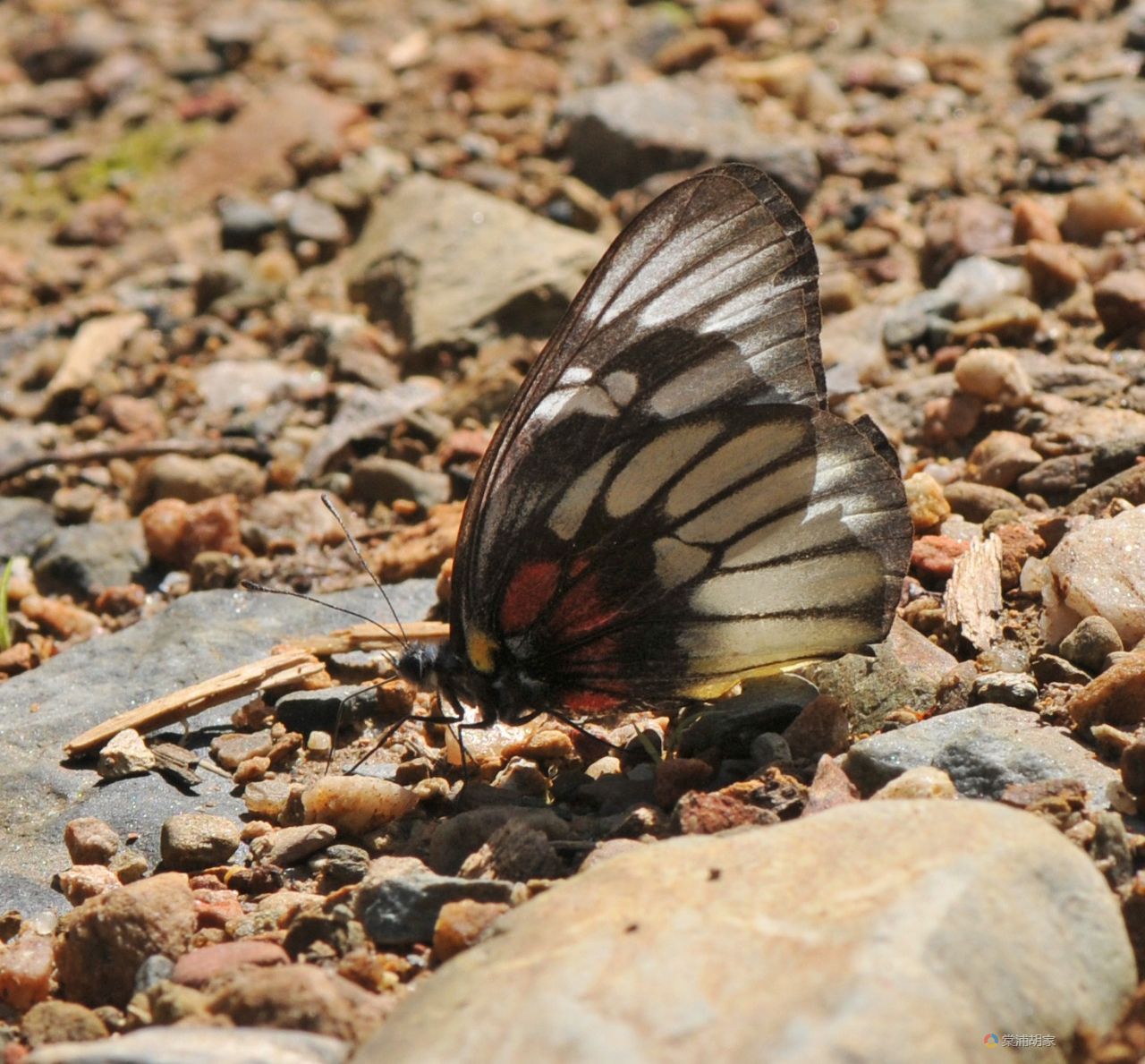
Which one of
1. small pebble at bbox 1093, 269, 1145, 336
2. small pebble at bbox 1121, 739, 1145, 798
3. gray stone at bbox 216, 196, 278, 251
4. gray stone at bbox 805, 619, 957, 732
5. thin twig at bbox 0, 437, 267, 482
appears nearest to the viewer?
small pebble at bbox 1121, 739, 1145, 798

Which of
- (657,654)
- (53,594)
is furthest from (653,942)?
(53,594)

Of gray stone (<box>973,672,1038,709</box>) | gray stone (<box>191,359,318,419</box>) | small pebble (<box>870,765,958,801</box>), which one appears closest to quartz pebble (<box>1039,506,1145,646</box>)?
gray stone (<box>973,672,1038,709</box>)

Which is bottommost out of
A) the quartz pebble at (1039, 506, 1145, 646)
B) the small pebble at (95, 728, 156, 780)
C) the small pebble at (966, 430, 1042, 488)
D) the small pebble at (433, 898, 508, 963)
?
the small pebble at (95, 728, 156, 780)

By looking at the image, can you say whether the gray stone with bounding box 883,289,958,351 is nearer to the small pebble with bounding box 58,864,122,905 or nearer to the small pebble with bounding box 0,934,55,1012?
the small pebble with bounding box 58,864,122,905

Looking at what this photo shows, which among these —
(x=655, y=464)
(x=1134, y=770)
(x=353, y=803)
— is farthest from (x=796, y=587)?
(x=353, y=803)

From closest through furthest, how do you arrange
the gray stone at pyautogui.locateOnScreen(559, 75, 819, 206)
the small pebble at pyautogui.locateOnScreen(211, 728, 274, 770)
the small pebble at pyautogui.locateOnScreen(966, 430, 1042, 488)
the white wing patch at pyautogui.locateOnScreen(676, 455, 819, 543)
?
the white wing patch at pyautogui.locateOnScreen(676, 455, 819, 543) < the small pebble at pyautogui.locateOnScreen(211, 728, 274, 770) < the small pebble at pyautogui.locateOnScreen(966, 430, 1042, 488) < the gray stone at pyautogui.locateOnScreen(559, 75, 819, 206)

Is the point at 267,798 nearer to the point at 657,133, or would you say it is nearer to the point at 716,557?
the point at 716,557

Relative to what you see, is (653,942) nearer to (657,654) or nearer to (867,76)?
(657,654)
